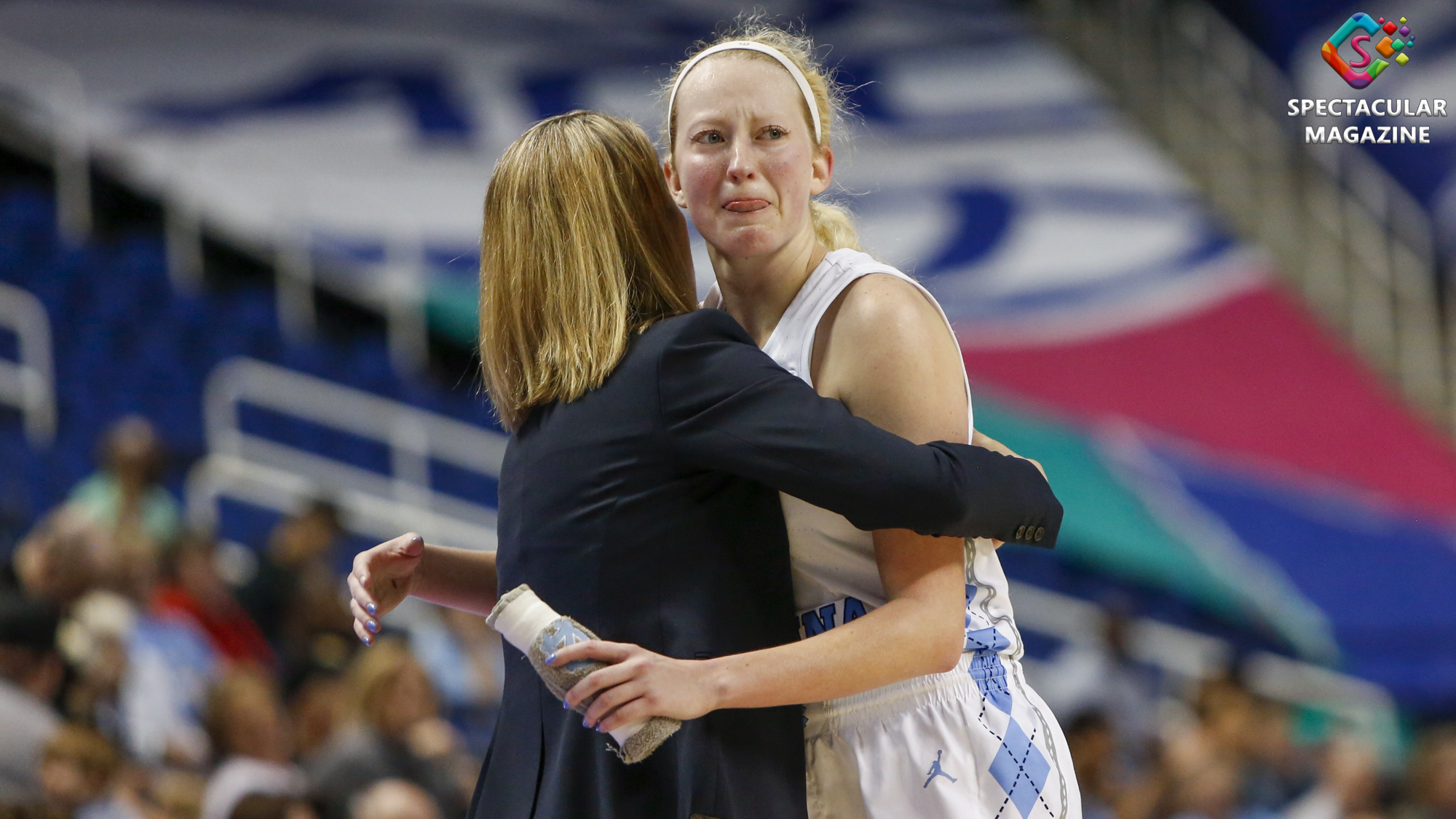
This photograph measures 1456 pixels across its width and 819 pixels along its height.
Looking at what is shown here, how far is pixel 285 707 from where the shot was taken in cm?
547

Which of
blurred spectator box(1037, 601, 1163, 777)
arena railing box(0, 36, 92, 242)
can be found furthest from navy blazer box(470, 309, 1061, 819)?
arena railing box(0, 36, 92, 242)

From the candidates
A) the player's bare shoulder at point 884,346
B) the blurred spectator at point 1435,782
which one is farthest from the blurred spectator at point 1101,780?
the player's bare shoulder at point 884,346

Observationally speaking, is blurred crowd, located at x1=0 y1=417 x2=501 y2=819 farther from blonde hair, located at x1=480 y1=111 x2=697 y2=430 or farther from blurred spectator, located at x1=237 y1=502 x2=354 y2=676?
blonde hair, located at x1=480 y1=111 x2=697 y2=430

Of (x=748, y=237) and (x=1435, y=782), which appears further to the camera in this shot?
(x=1435, y=782)

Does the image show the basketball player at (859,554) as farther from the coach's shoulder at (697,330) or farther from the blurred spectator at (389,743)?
the blurred spectator at (389,743)

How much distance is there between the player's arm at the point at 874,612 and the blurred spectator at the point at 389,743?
3.01 meters

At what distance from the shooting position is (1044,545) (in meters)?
1.99

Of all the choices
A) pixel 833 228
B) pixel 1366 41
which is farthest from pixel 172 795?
pixel 1366 41

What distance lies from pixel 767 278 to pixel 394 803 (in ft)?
8.27

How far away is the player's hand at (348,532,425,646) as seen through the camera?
210 cm

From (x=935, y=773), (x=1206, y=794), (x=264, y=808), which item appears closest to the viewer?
(x=935, y=773)

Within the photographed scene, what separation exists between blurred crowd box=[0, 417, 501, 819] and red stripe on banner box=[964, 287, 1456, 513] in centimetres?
433

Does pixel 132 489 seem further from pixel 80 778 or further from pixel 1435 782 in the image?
pixel 1435 782

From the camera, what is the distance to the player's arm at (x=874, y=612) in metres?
1.71
